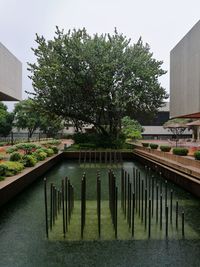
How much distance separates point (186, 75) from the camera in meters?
23.2

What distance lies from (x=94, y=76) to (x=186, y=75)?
855 cm

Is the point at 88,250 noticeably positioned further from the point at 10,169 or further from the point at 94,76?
the point at 94,76

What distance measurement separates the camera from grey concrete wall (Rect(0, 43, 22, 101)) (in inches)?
774

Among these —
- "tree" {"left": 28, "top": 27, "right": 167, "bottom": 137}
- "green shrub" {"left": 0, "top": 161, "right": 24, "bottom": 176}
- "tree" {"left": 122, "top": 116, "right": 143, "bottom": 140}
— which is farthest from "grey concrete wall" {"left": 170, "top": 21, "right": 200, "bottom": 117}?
"tree" {"left": 122, "top": 116, "right": 143, "bottom": 140}

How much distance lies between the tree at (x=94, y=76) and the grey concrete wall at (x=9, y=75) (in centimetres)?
514

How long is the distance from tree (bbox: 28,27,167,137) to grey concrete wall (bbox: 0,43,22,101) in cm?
514

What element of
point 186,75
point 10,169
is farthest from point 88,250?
point 186,75

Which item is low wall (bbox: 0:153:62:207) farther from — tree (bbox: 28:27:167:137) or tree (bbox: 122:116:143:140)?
tree (bbox: 122:116:143:140)

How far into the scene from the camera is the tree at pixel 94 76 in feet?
93.7

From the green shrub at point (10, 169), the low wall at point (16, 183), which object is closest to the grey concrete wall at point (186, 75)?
the low wall at point (16, 183)

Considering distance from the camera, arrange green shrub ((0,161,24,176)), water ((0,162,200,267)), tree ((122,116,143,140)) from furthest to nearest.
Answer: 1. tree ((122,116,143,140))
2. green shrub ((0,161,24,176))
3. water ((0,162,200,267))

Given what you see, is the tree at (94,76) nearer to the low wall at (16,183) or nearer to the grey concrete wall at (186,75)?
the grey concrete wall at (186,75)

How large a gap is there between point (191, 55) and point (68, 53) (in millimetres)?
11478

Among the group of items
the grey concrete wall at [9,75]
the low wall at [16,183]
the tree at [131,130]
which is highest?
the grey concrete wall at [9,75]
